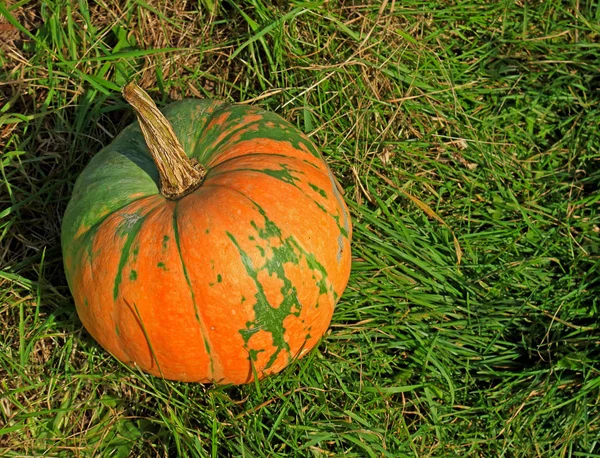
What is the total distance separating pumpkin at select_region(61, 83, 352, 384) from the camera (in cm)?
236

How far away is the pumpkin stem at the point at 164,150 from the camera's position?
2.43 meters

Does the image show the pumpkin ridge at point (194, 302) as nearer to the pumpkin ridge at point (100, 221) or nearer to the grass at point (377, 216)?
the pumpkin ridge at point (100, 221)

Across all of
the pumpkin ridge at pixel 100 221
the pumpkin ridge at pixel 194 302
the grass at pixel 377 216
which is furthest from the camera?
the grass at pixel 377 216

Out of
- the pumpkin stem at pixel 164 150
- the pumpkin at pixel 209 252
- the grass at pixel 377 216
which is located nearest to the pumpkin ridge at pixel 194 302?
the pumpkin at pixel 209 252

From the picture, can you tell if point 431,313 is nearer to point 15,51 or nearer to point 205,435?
point 205,435

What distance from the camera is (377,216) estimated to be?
11.1 feet

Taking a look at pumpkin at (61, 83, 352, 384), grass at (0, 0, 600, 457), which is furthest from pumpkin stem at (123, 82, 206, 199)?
grass at (0, 0, 600, 457)

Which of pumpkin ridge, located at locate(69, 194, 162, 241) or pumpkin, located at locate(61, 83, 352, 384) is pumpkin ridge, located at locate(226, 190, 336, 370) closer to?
pumpkin, located at locate(61, 83, 352, 384)

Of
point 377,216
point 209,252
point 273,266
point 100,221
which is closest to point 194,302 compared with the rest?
point 209,252

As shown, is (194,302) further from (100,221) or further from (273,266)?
(100,221)

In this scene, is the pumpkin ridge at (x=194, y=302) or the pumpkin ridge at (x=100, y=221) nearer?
the pumpkin ridge at (x=194, y=302)

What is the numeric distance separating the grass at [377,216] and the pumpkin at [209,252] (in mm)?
396

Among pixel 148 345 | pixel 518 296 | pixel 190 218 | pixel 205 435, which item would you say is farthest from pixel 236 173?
pixel 518 296

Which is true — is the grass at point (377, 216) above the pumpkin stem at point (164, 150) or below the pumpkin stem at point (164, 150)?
below
